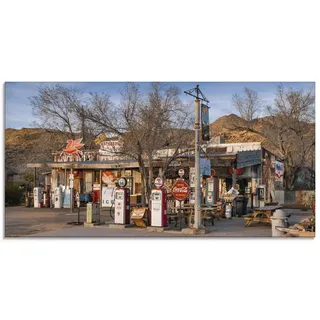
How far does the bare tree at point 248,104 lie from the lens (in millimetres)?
11625

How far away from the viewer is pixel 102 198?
63.3 ft

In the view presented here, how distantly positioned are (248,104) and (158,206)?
375cm

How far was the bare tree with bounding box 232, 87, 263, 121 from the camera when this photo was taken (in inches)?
458

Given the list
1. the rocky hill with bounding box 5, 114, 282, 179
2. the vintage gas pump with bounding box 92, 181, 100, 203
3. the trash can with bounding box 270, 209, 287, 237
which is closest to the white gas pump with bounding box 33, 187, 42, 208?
the rocky hill with bounding box 5, 114, 282, 179

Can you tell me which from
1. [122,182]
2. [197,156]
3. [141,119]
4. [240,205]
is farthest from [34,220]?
[240,205]

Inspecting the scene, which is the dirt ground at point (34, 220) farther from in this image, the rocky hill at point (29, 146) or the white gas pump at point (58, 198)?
the white gas pump at point (58, 198)

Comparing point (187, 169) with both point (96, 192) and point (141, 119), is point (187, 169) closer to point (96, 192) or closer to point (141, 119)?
point (141, 119)

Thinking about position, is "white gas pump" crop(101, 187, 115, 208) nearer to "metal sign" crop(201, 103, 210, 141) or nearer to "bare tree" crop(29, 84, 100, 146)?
"bare tree" crop(29, 84, 100, 146)

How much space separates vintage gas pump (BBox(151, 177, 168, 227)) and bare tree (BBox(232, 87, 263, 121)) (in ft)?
9.92

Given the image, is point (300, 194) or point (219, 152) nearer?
point (300, 194)

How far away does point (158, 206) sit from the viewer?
1166cm
